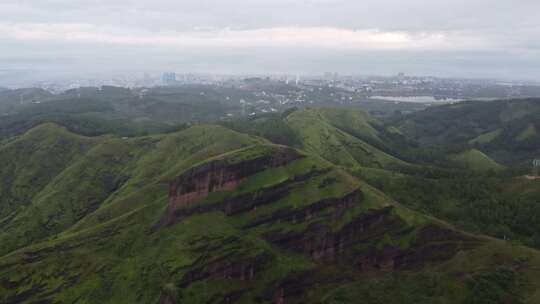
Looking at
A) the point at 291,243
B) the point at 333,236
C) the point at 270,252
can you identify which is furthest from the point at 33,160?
the point at 333,236

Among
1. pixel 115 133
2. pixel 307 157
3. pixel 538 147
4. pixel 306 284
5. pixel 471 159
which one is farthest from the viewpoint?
pixel 538 147

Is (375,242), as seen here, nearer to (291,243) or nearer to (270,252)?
(291,243)

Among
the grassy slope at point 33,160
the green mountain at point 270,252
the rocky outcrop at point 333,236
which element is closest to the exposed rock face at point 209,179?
the green mountain at point 270,252

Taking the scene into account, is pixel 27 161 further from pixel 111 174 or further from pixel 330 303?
pixel 330 303

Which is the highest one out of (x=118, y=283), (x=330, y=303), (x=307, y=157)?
(x=307, y=157)

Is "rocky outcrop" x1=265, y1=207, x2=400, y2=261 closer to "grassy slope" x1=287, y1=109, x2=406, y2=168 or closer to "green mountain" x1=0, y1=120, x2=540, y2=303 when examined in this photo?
"green mountain" x1=0, y1=120, x2=540, y2=303

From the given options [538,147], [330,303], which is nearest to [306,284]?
[330,303]

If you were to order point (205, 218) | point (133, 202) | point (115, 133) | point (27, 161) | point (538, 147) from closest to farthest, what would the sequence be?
point (205, 218) < point (133, 202) < point (27, 161) < point (115, 133) < point (538, 147)

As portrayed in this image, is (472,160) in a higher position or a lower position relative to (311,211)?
lower

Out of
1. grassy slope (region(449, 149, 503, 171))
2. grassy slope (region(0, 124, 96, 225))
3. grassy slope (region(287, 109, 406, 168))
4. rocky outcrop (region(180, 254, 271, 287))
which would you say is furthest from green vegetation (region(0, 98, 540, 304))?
grassy slope (region(449, 149, 503, 171))
